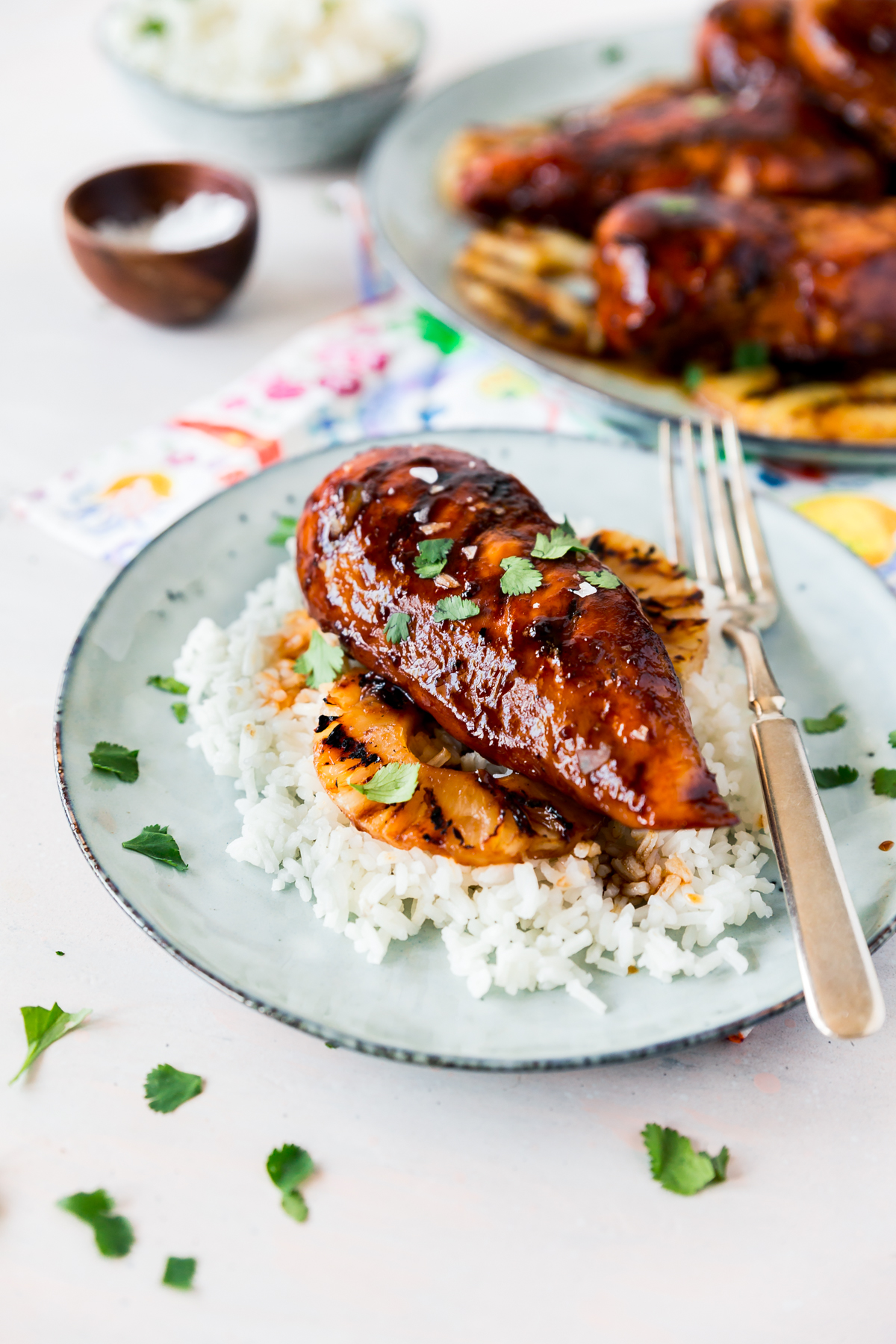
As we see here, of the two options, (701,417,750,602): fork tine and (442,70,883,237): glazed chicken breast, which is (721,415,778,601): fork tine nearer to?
(701,417,750,602): fork tine

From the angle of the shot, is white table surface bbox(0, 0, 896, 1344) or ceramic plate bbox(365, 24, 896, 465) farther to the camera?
ceramic plate bbox(365, 24, 896, 465)

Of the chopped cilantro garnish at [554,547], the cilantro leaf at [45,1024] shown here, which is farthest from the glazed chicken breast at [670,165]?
the cilantro leaf at [45,1024]

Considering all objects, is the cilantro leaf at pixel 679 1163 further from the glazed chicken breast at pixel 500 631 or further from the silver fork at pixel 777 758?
the glazed chicken breast at pixel 500 631

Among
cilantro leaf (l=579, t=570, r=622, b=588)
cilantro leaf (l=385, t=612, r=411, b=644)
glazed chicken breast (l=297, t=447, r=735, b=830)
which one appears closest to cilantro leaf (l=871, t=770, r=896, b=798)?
glazed chicken breast (l=297, t=447, r=735, b=830)

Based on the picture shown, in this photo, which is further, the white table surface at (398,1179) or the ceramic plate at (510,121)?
the ceramic plate at (510,121)

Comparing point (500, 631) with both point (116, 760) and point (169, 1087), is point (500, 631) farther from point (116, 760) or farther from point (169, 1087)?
point (169, 1087)

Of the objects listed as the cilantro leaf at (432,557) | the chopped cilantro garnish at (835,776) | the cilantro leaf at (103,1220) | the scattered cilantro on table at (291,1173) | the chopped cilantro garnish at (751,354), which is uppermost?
the cilantro leaf at (432,557)

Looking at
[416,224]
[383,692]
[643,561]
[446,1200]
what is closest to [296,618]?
[383,692]
